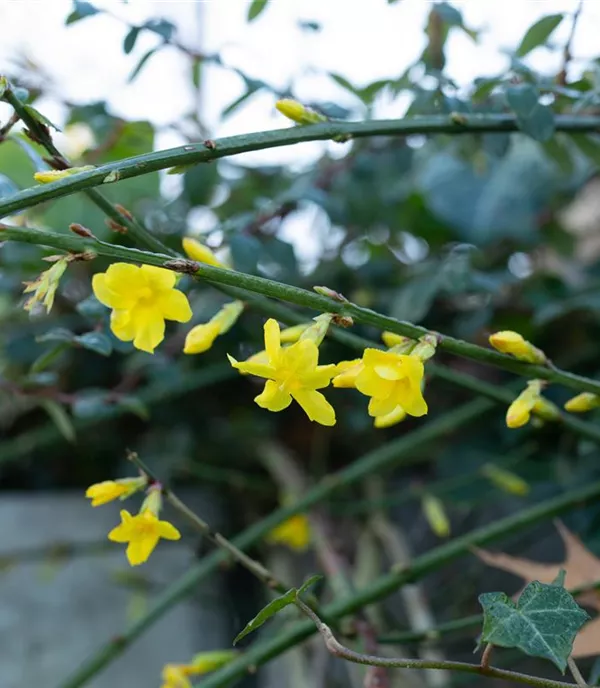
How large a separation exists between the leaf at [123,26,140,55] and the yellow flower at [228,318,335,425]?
0.39m

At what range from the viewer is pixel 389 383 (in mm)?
376

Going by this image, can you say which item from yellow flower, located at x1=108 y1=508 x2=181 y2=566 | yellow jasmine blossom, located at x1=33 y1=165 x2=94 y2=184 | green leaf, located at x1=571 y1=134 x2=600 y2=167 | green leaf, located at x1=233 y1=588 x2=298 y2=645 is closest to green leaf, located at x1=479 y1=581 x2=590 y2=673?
green leaf, located at x1=233 y1=588 x2=298 y2=645

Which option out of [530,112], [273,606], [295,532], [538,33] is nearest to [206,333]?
[273,606]

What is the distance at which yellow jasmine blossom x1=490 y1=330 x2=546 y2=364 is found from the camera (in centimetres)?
43

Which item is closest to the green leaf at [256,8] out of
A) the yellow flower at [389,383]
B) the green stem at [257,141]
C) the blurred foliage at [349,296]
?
the blurred foliage at [349,296]

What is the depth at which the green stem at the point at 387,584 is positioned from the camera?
0.52 meters

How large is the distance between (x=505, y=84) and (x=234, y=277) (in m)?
0.40

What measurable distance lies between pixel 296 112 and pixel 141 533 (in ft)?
0.96

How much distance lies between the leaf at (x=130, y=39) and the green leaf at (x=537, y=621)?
20.9 inches

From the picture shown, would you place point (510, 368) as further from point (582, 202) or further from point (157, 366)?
point (582, 202)

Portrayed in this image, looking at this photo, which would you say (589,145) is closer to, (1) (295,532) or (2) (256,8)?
(2) (256,8)

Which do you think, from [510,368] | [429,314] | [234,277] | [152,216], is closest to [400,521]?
[429,314]

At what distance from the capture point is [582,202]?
1.29 meters

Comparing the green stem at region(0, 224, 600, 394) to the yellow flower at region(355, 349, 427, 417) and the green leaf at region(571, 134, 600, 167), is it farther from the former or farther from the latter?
the green leaf at region(571, 134, 600, 167)
